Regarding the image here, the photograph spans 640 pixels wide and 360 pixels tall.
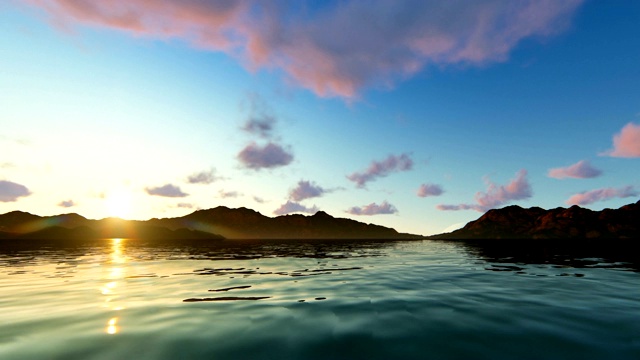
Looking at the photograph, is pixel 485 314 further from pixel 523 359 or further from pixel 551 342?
pixel 523 359

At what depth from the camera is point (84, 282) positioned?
19234 mm

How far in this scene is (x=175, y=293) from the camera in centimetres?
1501

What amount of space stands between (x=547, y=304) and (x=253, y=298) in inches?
474

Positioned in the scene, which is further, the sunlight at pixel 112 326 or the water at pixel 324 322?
the sunlight at pixel 112 326

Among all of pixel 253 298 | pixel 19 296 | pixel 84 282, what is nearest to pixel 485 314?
pixel 253 298

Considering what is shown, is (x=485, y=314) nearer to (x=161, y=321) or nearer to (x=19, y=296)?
(x=161, y=321)

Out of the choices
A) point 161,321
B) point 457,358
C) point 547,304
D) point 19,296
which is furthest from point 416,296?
point 19,296

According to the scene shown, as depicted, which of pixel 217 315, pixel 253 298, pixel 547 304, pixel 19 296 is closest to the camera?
pixel 217 315

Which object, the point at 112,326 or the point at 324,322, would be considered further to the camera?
the point at 324,322

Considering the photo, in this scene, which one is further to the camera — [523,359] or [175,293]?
[175,293]

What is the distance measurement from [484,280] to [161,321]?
1787 cm

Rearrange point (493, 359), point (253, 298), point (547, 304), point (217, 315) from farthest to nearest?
1. point (253, 298)
2. point (547, 304)
3. point (217, 315)
4. point (493, 359)

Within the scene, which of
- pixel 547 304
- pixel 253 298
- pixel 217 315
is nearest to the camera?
pixel 217 315

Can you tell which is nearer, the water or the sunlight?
the water
